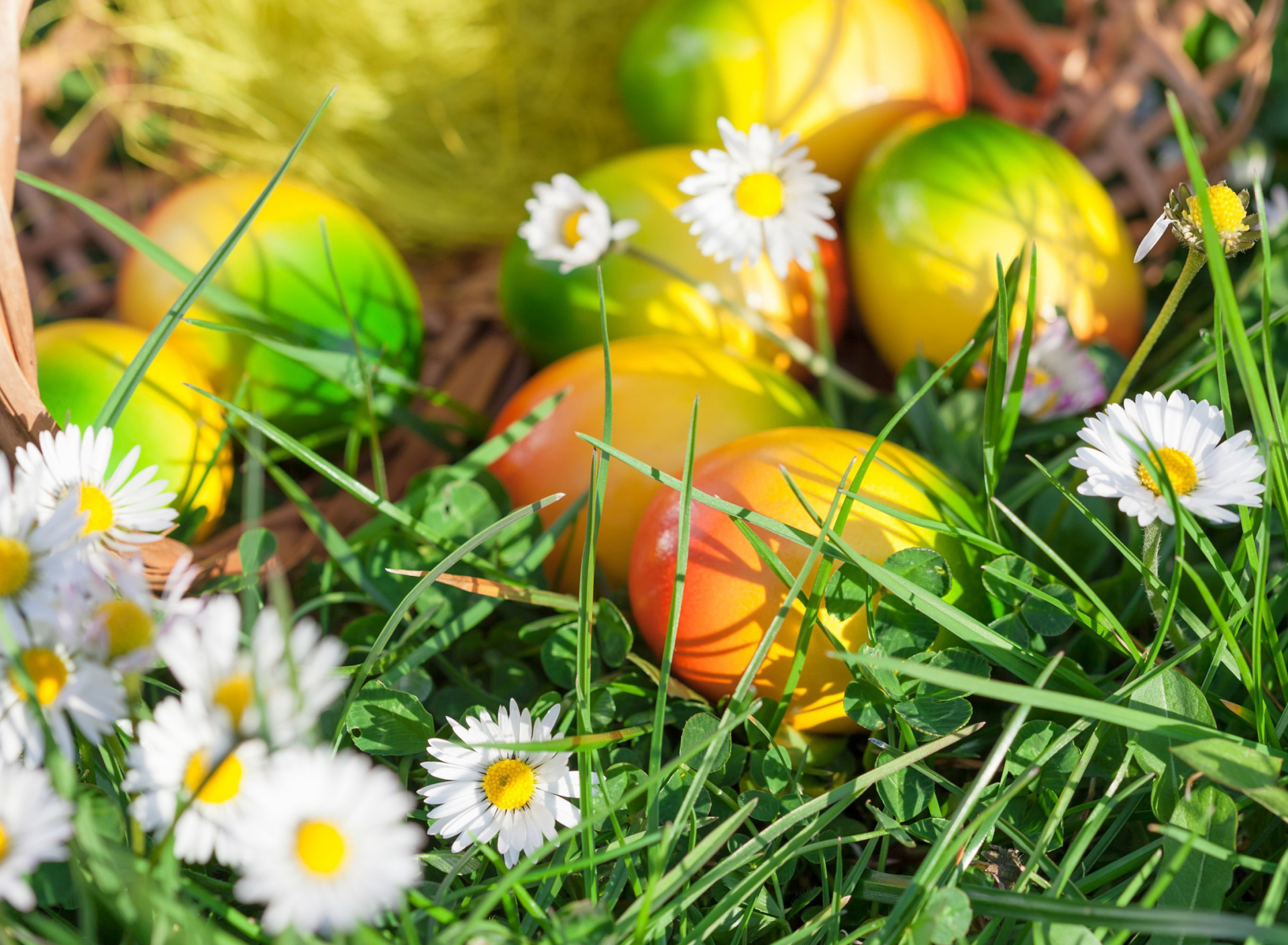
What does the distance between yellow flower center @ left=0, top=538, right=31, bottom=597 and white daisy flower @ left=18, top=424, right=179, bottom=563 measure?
0.05 meters

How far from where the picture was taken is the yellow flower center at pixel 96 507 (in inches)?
16.1

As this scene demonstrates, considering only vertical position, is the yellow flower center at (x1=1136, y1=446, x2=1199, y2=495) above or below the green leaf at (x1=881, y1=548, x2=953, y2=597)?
above

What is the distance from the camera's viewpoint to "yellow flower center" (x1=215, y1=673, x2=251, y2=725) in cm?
30

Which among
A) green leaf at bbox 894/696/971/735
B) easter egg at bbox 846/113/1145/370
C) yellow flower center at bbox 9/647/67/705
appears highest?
easter egg at bbox 846/113/1145/370

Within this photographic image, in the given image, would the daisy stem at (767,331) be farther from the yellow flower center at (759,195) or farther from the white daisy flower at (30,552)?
the white daisy flower at (30,552)

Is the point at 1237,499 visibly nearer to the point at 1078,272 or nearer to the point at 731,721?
the point at 731,721

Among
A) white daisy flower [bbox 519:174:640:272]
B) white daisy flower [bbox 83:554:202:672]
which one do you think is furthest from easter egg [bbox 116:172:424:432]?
white daisy flower [bbox 83:554:202:672]

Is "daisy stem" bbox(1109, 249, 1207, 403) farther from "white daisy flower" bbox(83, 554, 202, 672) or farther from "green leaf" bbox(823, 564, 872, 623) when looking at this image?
"white daisy flower" bbox(83, 554, 202, 672)

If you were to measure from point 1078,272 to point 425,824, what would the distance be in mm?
582

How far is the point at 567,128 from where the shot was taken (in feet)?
3.47

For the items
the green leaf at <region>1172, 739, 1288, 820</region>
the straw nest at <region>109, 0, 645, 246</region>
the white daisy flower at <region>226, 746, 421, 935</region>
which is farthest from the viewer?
the straw nest at <region>109, 0, 645, 246</region>

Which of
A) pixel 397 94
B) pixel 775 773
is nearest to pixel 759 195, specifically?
pixel 775 773

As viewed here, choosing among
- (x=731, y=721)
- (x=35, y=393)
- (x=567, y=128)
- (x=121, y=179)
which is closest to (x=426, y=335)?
(x=567, y=128)

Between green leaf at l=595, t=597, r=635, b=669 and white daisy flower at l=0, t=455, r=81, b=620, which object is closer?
white daisy flower at l=0, t=455, r=81, b=620
